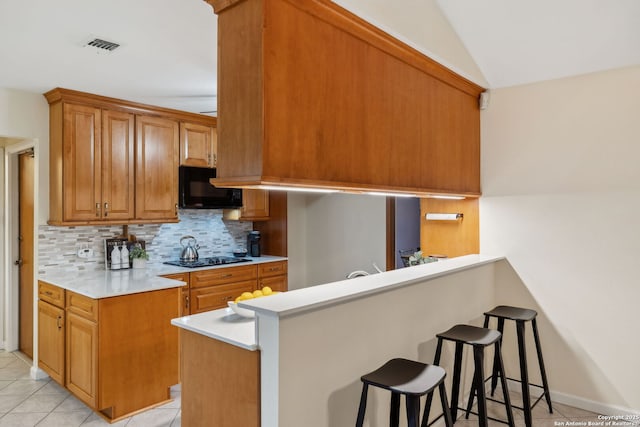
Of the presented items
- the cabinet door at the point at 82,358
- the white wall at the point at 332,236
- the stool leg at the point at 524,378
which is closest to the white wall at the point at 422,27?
the stool leg at the point at 524,378

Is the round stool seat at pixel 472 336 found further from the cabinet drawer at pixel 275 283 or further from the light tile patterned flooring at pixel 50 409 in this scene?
the cabinet drawer at pixel 275 283

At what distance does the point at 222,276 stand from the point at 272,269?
0.73m

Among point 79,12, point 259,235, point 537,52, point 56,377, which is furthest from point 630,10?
point 56,377

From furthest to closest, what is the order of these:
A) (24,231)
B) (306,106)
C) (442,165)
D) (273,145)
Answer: (24,231)
(442,165)
(306,106)
(273,145)

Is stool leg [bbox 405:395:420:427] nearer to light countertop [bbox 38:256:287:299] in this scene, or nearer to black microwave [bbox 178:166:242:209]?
light countertop [bbox 38:256:287:299]

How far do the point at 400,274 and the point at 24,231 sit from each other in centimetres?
373

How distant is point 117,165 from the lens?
150 inches

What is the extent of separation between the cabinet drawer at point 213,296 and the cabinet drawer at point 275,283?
289 millimetres

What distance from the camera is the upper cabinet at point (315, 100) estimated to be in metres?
1.74

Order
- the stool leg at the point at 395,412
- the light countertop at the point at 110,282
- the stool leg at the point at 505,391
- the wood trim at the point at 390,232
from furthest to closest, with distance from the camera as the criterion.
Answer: the wood trim at the point at 390,232 < the light countertop at the point at 110,282 < the stool leg at the point at 505,391 < the stool leg at the point at 395,412

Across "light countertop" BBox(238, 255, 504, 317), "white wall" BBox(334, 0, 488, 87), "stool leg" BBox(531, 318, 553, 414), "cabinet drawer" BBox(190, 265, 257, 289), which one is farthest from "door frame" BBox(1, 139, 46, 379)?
"stool leg" BBox(531, 318, 553, 414)

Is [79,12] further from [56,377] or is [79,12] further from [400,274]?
[56,377]

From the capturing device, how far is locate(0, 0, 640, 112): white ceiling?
2246 millimetres

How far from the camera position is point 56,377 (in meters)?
3.36
